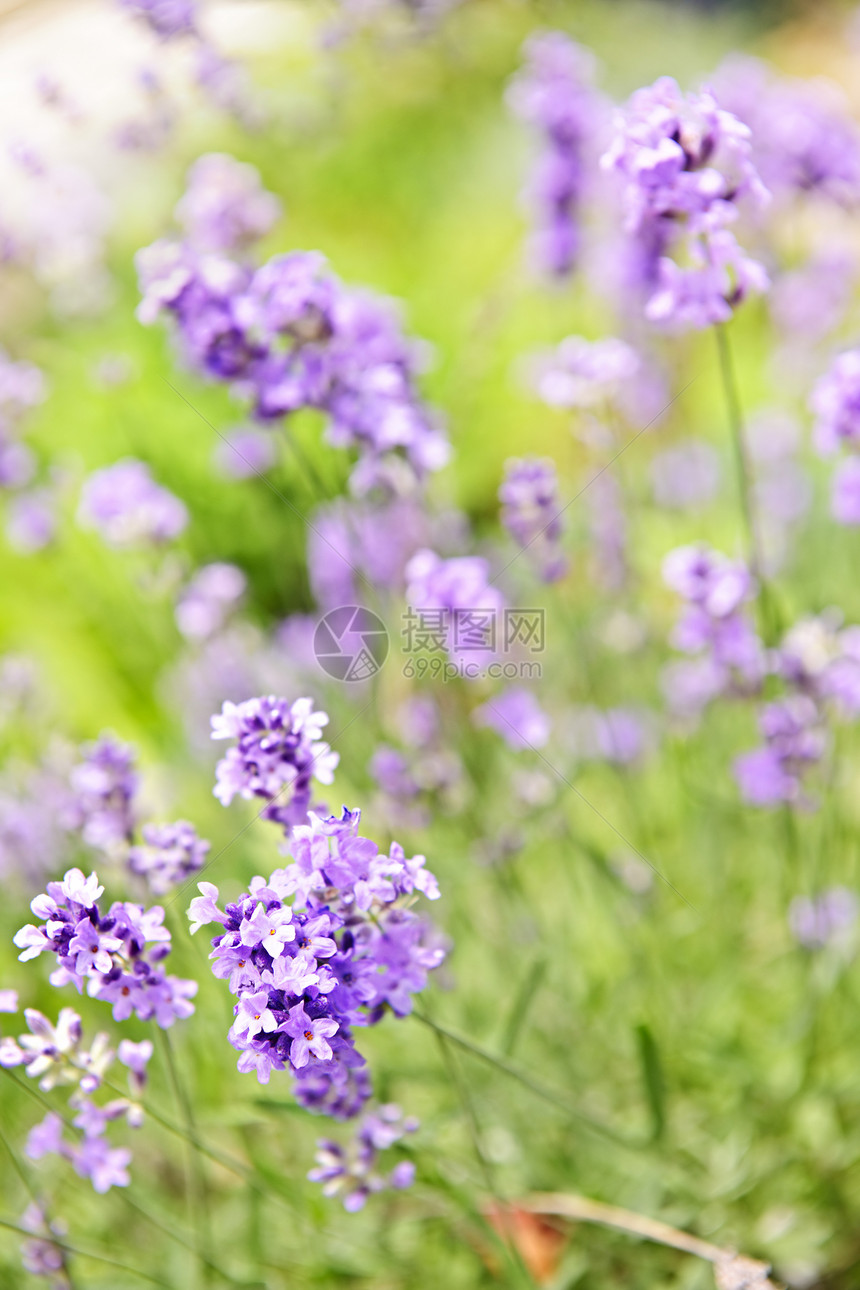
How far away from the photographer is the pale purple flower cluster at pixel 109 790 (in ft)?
6.15

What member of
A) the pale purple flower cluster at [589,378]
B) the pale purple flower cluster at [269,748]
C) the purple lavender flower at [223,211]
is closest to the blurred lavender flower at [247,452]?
the purple lavender flower at [223,211]

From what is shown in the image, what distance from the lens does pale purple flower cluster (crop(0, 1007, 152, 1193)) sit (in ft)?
4.72

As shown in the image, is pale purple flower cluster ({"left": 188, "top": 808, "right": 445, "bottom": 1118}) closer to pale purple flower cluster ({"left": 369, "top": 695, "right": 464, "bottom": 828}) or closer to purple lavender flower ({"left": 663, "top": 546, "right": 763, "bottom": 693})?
pale purple flower cluster ({"left": 369, "top": 695, "right": 464, "bottom": 828})

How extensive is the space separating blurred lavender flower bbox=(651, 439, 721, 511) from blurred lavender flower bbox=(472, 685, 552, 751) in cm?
162

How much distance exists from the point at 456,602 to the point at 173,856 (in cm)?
68

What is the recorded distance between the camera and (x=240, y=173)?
2.84m

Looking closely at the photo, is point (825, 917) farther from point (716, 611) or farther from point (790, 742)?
point (716, 611)

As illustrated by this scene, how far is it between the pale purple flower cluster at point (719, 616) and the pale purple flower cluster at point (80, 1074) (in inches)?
52.2

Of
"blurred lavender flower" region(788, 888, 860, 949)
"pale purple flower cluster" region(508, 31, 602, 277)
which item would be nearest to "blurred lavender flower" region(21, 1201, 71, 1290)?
"blurred lavender flower" region(788, 888, 860, 949)

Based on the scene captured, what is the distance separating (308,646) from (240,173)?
1328mm

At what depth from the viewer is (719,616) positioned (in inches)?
86.8

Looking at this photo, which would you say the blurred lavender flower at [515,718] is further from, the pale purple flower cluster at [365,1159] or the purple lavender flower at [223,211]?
the purple lavender flower at [223,211]

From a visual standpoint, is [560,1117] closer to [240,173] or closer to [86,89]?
[240,173]

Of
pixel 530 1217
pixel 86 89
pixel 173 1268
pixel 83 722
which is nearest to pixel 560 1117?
pixel 530 1217
